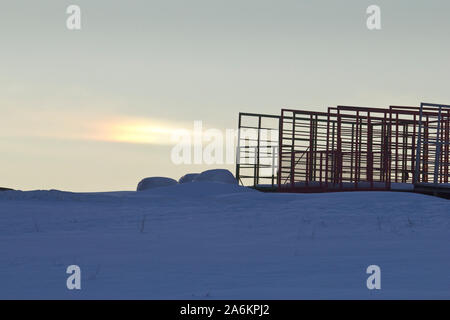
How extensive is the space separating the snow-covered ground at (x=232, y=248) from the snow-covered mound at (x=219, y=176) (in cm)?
1089

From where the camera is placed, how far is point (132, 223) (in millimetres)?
14867

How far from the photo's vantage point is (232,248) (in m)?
11.0

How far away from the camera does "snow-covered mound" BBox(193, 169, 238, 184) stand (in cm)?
3055

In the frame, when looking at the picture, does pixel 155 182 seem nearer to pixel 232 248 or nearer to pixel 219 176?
pixel 219 176

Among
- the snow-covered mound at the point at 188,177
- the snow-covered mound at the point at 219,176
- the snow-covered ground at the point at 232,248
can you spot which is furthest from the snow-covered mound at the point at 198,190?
the snow-covered mound at the point at 188,177

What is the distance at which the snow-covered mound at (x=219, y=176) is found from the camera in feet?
100

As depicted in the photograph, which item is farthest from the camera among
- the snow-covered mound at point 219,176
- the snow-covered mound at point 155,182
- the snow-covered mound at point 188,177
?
the snow-covered mound at point 188,177

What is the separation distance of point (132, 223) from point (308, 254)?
5302mm

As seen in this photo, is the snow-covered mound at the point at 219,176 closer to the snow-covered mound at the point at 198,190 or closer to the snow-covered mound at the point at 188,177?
the snow-covered mound at the point at 188,177

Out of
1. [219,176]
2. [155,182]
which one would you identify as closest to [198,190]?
[219,176]

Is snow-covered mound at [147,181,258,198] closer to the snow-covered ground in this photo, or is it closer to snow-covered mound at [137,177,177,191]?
the snow-covered ground

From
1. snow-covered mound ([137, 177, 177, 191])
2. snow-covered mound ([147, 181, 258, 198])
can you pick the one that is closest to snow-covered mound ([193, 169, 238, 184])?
snow-covered mound ([137, 177, 177, 191])

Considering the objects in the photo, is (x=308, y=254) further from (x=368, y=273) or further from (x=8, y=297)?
(x=8, y=297)
